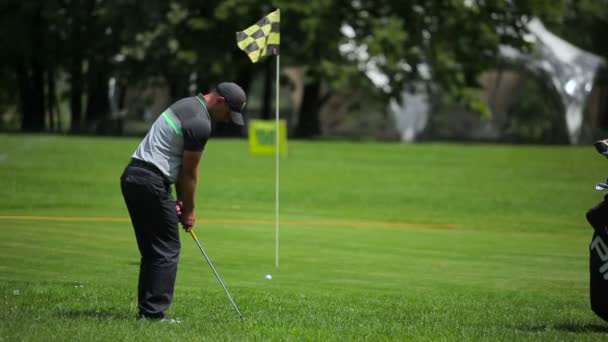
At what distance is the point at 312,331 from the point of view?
846cm

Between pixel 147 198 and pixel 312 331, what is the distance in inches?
66.3

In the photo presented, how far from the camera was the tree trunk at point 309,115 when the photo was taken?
173 feet

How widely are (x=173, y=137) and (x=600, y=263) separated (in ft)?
12.3

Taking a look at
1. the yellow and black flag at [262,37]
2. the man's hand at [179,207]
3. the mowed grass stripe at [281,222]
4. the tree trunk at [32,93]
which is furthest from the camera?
the tree trunk at [32,93]

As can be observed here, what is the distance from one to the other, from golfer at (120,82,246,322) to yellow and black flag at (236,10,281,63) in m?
4.84

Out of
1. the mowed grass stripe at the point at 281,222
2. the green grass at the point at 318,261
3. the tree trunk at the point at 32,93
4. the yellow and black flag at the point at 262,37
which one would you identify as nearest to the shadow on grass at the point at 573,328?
the green grass at the point at 318,261

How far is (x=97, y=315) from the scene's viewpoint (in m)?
8.85

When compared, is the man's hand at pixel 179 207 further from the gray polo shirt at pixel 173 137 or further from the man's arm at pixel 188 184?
the gray polo shirt at pixel 173 137

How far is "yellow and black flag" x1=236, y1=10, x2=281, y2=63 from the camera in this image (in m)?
13.4

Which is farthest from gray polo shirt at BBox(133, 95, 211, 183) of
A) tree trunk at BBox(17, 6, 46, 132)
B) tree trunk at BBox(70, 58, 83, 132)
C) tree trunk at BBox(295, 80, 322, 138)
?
tree trunk at BBox(17, 6, 46, 132)

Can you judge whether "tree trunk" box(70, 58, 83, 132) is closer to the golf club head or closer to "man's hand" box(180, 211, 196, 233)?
"man's hand" box(180, 211, 196, 233)

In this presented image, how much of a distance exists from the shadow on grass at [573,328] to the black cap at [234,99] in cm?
314

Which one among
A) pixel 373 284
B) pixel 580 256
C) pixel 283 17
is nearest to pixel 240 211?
pixel 580 256

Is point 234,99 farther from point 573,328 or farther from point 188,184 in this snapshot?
point 573,328
